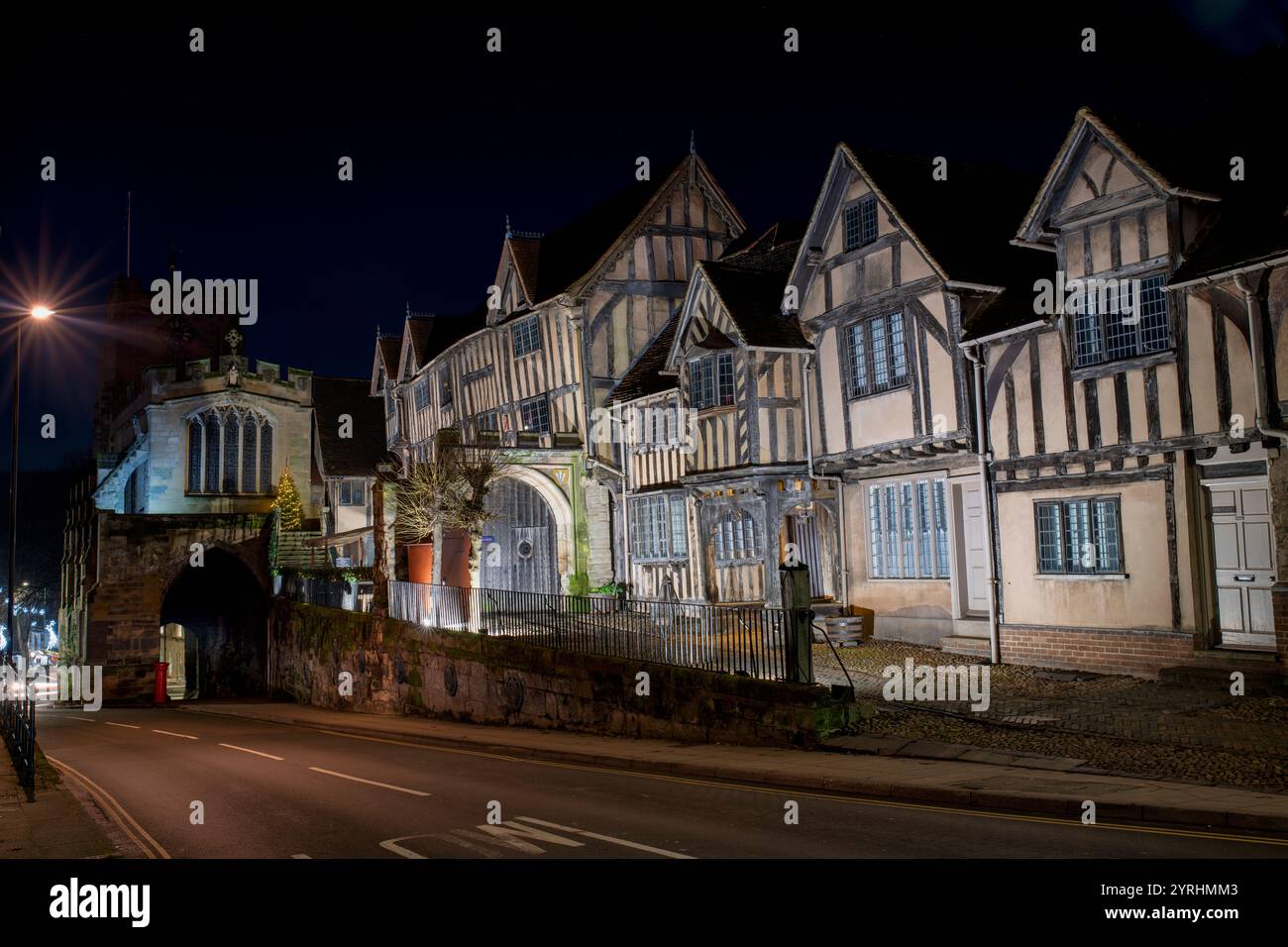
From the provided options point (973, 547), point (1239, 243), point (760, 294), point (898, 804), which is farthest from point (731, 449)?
point (898, 804)

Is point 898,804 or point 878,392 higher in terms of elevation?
point 878,392

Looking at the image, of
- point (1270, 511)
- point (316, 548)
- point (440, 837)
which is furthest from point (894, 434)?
point (316, 548)

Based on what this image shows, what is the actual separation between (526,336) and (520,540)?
7519 mm

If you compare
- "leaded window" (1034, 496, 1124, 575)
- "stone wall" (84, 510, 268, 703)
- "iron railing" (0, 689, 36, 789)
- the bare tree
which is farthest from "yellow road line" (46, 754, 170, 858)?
"stone wall" (84, 510, 268, 703)

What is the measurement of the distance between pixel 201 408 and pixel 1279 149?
138ft

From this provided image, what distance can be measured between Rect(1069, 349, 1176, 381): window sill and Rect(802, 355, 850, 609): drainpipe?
6.87m

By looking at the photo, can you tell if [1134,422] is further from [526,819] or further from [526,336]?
[526,336]

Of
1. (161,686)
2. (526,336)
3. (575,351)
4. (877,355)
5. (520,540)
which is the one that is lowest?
(161,686)

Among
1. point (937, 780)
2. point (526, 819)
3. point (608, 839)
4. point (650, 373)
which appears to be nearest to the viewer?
point (608, 839)

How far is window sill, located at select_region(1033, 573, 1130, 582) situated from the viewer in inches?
682

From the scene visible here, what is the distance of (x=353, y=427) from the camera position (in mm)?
51656
